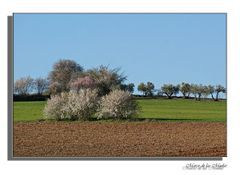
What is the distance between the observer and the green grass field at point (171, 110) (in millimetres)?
13159

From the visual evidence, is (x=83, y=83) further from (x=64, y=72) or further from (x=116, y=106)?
(x=64, y=72)

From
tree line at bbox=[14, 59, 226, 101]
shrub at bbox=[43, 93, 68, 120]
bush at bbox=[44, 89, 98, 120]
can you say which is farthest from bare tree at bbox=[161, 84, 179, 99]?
bush at bbox=[44, 89, 98, 120]

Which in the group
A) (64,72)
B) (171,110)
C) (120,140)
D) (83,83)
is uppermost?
(64,72)

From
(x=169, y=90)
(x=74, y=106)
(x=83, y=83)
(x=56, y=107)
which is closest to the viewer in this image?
(x=169, y=90)

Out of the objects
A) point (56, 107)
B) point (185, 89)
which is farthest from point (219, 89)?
point (56, 107)

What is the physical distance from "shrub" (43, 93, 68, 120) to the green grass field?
0.15 metres

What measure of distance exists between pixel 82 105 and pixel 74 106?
0.68 ft

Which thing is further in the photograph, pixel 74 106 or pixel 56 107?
pixel 74 106

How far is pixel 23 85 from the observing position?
12.9 meters

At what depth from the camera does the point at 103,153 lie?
39.7ft

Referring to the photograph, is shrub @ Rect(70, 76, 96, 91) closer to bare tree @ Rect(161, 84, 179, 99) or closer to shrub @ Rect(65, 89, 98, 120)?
shrub @ Rect(65, 89, 98, 120)

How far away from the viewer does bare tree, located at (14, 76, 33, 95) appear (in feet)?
41.7

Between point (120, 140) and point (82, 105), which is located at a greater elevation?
point (82, 105)
